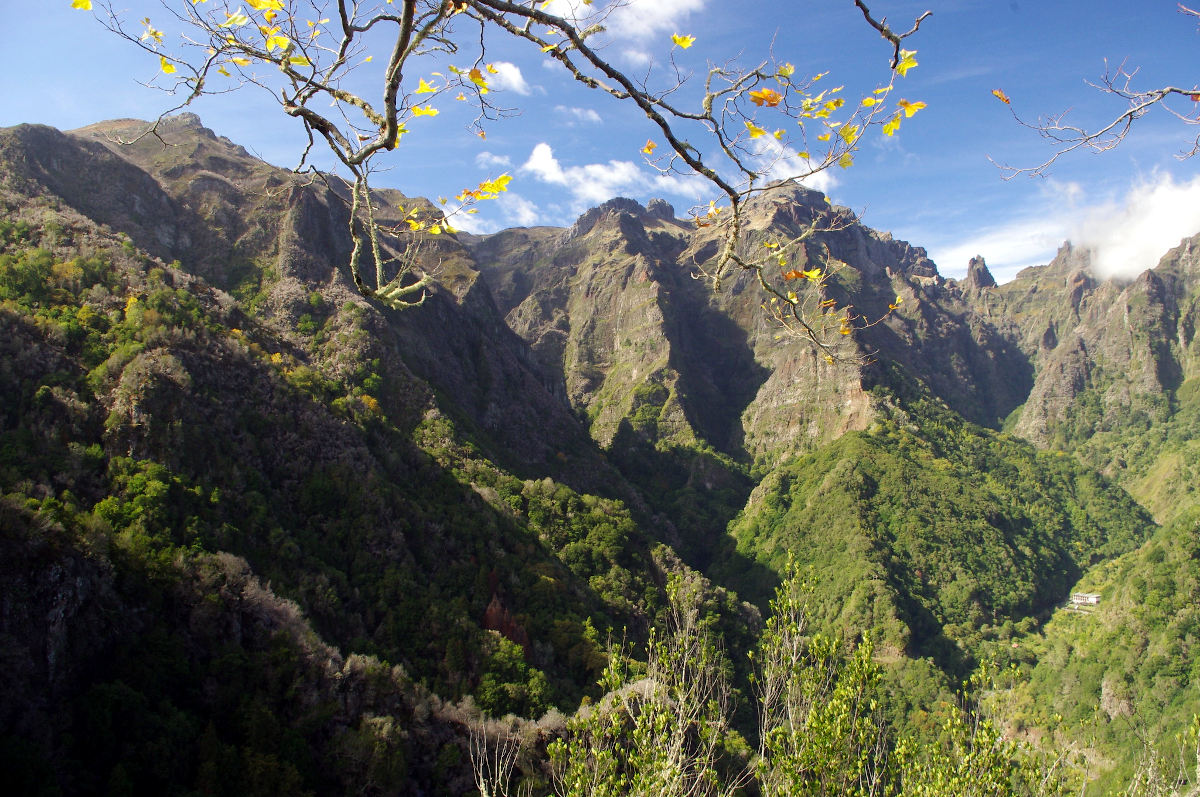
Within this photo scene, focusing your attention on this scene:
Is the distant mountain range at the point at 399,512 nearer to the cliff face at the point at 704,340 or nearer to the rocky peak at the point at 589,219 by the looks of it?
the cliff face at the point at 704,340

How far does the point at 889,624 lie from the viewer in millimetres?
71312

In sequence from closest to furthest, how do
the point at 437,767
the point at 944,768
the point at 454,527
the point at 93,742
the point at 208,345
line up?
the point at 944,768
the point at 93,742
the point at 437,767
the point at 208,345
the point at 454,527

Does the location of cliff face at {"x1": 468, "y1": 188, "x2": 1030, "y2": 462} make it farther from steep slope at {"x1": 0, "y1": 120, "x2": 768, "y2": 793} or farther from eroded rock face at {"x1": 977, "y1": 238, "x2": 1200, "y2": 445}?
steep slope at {"x1": 0, "y1": 120, "x2": 768, "y2": 793}

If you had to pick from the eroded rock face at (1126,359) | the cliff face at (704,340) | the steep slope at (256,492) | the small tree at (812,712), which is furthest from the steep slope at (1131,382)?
the small tree at (812,712)

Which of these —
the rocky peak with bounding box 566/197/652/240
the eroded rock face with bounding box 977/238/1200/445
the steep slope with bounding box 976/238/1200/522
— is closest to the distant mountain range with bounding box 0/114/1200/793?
the steep slope with bounding box 976/238/1200/522

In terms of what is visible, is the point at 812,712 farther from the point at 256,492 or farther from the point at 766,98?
the point at 256,492

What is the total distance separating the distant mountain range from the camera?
17.0 metres

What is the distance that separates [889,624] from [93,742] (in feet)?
251

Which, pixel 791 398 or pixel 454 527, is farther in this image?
pixel 791 398

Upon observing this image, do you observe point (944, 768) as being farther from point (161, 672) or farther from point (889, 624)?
point (889, 624)

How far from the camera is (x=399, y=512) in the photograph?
33.8 metres

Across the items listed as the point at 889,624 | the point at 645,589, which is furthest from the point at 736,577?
the point at 645,589

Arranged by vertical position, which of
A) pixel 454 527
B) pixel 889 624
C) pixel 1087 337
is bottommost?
pixel 889 624

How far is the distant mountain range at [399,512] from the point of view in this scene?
669 inches
